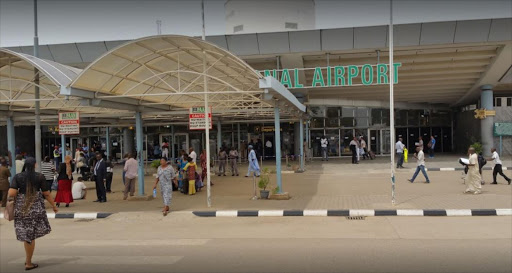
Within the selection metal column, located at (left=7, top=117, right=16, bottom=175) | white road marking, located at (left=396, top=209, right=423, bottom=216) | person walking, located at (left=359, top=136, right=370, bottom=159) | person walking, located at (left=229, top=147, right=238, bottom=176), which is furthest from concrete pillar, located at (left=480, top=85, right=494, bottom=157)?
metal column, located at (left=7, top=117, right=16, bottom=175)

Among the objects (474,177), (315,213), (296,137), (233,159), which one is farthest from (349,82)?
(296,137)

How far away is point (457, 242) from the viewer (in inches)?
307

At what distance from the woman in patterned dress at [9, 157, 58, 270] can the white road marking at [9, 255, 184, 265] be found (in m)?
0.52

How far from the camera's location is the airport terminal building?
21328 mm

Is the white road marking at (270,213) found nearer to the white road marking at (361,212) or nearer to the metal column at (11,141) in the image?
the white road marking at (361,212)

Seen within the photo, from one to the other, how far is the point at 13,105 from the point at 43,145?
22.5m

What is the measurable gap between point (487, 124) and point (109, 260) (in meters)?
27.0

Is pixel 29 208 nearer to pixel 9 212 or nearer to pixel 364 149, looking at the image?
pixel 9 212

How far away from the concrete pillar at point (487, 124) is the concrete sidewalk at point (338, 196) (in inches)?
367

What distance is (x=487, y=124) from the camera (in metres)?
27.2

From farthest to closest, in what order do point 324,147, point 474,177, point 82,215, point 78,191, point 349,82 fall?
point 324,147
point 349,82
point 78,191
point 474,177
point 82,215

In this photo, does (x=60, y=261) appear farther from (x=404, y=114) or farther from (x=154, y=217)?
(x=404, y=114)

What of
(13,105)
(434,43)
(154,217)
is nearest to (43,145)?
(13,105)

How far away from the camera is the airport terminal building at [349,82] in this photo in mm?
21328
